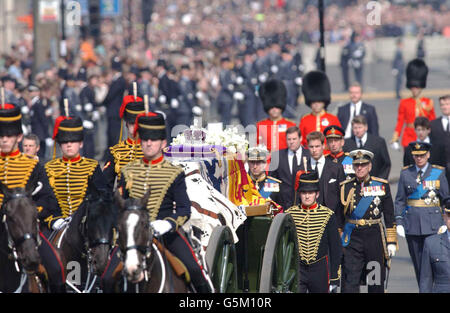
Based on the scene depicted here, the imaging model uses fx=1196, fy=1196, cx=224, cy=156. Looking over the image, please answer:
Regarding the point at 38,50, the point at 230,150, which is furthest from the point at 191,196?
the point at 38,50

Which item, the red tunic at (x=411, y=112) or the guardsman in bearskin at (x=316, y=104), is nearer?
the guardsman in bearskin at (x=316, y=104)

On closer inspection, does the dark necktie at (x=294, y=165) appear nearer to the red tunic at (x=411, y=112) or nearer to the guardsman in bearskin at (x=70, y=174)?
the guardsman in bearskin at (x=70, y=174)

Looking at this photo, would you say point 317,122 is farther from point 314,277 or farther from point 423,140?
point 314,277

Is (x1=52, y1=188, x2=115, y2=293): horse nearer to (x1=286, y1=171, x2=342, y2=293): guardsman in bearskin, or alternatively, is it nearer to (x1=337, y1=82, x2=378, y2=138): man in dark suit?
(x1=286, y1=171, x2=342, y2=293): guardsman in bearskin

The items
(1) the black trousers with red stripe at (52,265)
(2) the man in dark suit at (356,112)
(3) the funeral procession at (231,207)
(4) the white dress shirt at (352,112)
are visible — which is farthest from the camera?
(4) the white dress shirt at (352,112)

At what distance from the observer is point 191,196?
10078mm

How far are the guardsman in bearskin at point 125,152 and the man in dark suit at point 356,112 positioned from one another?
17.7 ft

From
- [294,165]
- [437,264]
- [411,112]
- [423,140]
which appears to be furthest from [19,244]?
[411,112]

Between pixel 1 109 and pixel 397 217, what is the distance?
15.5 feet

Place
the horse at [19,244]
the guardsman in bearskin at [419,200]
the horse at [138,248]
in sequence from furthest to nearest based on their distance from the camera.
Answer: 1. the guardsman in bearskin at [419,200]
2. the horse at [19,244]
3. the horse at [138,248]

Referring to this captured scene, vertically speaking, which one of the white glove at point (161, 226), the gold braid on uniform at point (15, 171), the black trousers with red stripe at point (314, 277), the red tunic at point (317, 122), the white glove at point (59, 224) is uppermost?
the gold braid on uniform at point (15, 171)

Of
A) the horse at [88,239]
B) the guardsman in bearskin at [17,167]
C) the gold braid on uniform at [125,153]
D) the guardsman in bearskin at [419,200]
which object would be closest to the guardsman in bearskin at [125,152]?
the gold braid on uniform at [125,153]

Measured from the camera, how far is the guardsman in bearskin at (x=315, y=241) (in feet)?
37.0

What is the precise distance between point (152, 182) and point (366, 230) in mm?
3730
